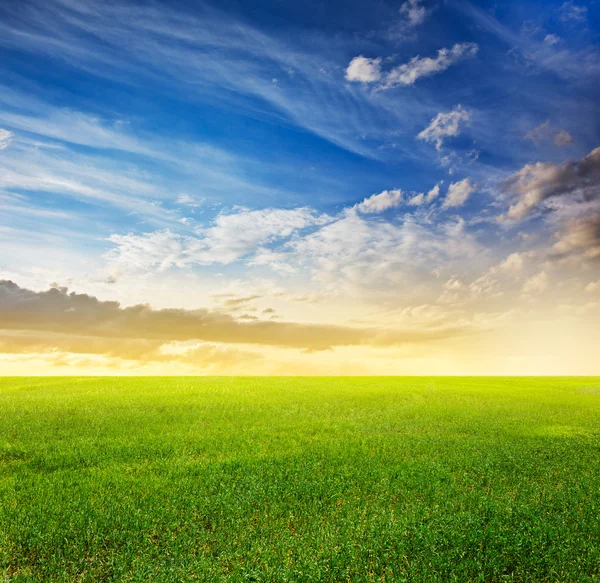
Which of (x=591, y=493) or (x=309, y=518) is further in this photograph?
(x=591, y=493)

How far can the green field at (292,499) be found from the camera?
8.55m

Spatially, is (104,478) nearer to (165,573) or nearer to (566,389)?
(165,573)

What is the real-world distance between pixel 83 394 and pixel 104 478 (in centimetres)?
1989

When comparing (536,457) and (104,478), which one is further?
(536,457)

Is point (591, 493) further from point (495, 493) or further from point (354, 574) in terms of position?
point (354, 574)

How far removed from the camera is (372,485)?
12.7 m

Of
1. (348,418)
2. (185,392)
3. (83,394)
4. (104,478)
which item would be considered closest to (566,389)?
(348,418)

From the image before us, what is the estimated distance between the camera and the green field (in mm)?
8555

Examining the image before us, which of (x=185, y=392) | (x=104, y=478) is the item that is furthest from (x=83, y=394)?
(x=104, y=478)

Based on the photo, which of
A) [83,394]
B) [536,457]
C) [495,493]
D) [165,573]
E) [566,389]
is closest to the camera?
[165,573]

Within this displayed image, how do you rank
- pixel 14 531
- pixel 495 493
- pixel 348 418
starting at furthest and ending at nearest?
pixel 348 418 < pixel 495 493 < pixel 14 531

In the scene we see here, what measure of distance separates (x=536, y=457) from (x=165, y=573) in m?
13.7

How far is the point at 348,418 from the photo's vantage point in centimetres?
2395

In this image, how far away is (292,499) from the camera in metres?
11.5
